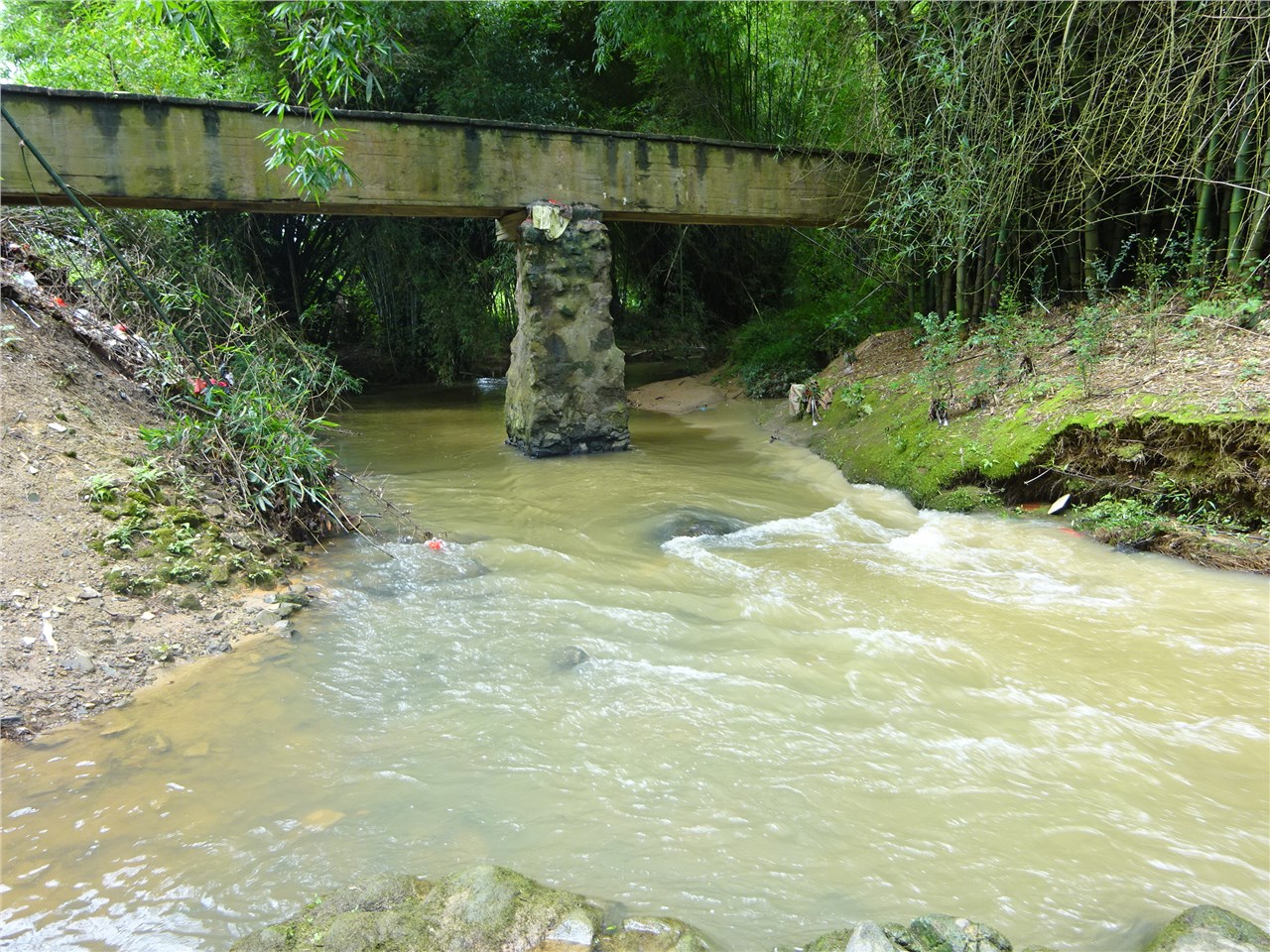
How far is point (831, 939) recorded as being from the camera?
1923 millimetres

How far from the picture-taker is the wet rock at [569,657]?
3.43 meters

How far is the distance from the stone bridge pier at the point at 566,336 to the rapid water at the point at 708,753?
2882mm

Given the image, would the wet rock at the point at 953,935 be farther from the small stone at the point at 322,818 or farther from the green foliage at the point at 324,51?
the green foliage at the point at 324,51

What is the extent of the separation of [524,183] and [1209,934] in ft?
22.6

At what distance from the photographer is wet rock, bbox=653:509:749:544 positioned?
5.36m

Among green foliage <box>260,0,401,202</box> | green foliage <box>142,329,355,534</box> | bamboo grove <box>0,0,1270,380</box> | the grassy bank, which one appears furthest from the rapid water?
bamboo grove <box>0,0,1270,380</box>

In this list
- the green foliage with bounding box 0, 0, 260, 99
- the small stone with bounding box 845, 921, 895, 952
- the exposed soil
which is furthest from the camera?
the green foliage with bounding box 0, 0, 260, 99

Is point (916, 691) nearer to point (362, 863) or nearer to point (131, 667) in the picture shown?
point (362, 863)

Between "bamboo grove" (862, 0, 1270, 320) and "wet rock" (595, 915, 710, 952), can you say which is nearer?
"wet rock" (595, 915, 710, 952)

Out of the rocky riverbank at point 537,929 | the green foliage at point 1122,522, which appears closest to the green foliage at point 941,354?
the green foliage at point 1122,522

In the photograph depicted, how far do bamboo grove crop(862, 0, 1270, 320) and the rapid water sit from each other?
3.01 meters

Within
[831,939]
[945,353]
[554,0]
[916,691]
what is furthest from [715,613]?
[554,0]

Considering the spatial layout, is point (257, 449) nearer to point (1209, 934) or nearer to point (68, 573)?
point (68, 573)

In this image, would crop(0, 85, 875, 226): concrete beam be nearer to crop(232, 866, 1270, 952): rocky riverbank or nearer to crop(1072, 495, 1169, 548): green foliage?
crop(1072, 495, 1169, 548): green foliage
